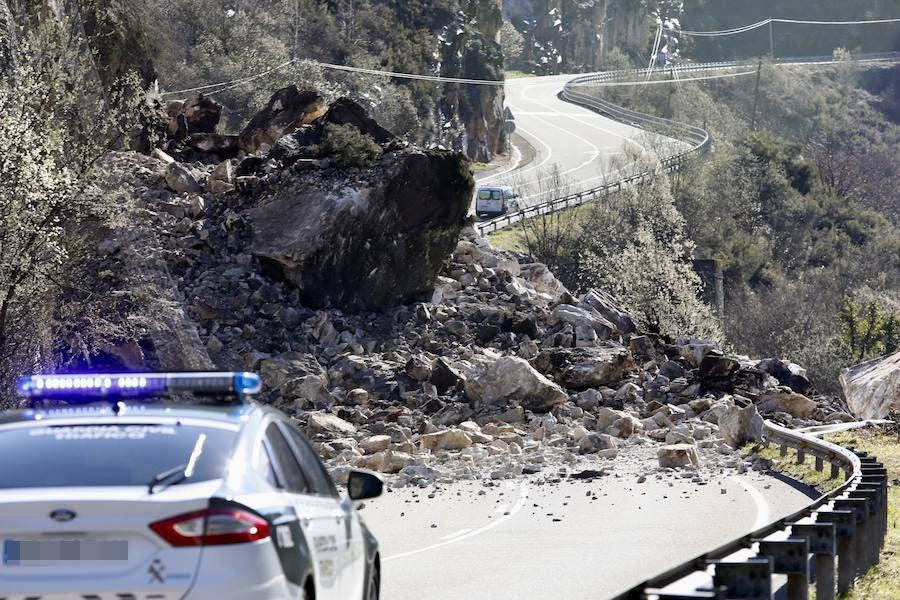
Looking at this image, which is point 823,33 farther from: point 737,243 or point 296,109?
point 296,109

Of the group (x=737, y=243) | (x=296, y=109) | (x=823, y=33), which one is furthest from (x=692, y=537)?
(x=823, y=33)

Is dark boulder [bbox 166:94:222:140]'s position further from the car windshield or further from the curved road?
the car windshield

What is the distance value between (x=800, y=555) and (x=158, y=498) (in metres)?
3.69

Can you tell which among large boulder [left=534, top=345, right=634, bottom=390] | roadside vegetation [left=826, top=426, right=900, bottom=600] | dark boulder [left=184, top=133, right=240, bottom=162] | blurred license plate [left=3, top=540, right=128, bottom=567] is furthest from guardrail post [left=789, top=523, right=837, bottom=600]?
dark boulder [left=184, top=133, right=240, bottom=162]

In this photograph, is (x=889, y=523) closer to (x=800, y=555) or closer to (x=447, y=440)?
(x=800, y=555)

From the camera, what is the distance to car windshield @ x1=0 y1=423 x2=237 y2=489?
5.49 metres

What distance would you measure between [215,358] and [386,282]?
5732 millimetres

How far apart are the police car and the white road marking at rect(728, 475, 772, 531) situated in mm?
8847

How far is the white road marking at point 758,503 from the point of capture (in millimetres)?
15336

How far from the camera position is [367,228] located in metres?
32.2

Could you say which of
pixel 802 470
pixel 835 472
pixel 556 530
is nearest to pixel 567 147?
pixel 802 470

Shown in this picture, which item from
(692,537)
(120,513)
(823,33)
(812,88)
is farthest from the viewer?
(823,33)

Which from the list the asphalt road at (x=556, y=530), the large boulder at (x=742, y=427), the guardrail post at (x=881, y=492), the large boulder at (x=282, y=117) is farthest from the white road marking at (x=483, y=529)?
the large boulder at (x=282, y=117)

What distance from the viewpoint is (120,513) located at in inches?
204
